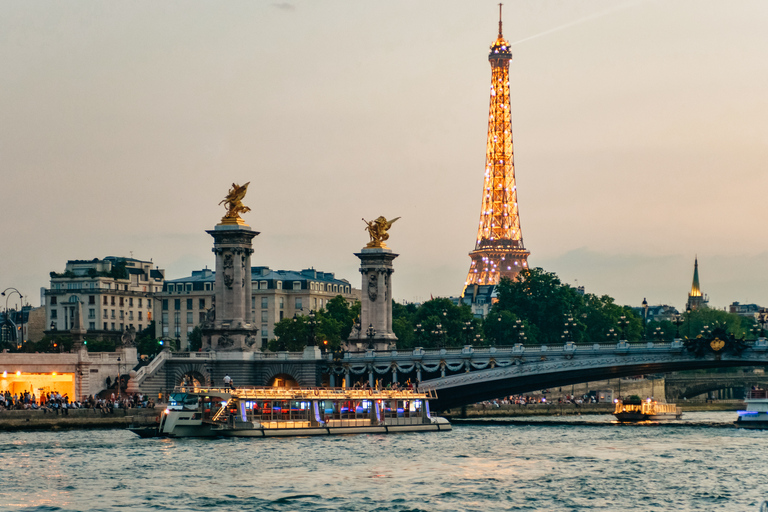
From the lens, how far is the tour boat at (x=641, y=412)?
107 meters

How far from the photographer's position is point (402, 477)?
60594mm

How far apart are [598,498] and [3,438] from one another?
35.7 meters

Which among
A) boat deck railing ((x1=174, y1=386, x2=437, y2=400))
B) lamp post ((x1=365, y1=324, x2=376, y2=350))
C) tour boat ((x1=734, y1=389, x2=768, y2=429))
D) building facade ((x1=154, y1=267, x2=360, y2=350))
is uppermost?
building facade ((x1=154, y1=267, x2=360, y2=350))

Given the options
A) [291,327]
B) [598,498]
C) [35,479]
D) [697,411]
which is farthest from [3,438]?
[697,411]

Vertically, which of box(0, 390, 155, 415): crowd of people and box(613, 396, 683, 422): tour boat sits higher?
box(0, 390, 155, 415): crowd of people

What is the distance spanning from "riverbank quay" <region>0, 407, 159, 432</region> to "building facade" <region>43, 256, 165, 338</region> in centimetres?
8078

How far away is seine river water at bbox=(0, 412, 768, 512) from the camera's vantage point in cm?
5306

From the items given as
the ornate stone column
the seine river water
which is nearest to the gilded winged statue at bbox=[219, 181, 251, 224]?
the ornate stone column

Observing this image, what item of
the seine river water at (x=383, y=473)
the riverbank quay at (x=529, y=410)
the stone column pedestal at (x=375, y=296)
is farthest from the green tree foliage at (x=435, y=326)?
the seine river water at (x=383, y=473)

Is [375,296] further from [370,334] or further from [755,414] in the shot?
[755,414]

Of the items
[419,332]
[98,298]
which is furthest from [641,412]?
[98,298]

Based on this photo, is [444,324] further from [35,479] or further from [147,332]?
[35,479]

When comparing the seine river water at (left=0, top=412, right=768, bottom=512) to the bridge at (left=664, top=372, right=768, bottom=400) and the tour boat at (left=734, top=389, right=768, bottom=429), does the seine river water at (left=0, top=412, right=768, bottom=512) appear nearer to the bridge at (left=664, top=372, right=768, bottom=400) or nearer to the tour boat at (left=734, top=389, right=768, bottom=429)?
the tour boat at (left=734, top=389, right=768, bottom=429)

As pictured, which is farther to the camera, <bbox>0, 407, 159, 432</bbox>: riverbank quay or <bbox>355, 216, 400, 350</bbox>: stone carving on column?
<bbox>355, 216, 400, 350</bbox>: stone carving on column
